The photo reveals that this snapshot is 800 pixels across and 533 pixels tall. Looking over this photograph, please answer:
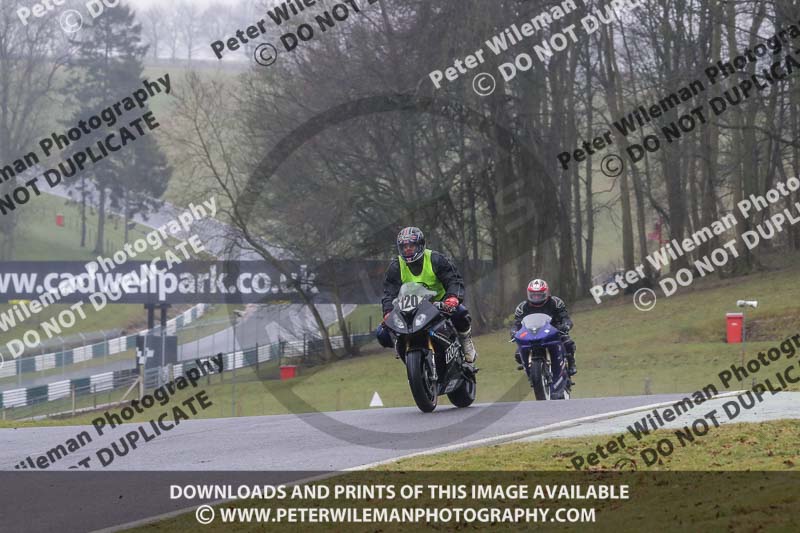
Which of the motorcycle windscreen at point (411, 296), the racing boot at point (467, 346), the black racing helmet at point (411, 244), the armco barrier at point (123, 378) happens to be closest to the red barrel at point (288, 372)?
the armco barrier at point (123, 378)

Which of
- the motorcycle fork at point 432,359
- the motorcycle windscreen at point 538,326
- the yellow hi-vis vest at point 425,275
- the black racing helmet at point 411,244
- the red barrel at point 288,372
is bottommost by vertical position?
the red barrel at point 288,372

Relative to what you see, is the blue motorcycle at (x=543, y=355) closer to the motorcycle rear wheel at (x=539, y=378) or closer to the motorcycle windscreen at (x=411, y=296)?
the motorcycle rear wheel at (x=539, y=378)

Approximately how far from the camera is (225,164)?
4472 centimetres

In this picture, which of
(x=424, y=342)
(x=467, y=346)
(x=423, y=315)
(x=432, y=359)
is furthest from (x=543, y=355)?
(x=423, y=315)

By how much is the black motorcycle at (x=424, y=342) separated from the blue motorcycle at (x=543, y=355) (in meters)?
3.17

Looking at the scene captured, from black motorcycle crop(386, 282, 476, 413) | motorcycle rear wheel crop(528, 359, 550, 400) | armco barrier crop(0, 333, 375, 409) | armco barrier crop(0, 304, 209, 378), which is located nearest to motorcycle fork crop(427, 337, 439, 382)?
black motorcycle crop(386, 282, 476, 413)

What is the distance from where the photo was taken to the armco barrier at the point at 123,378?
36.2m

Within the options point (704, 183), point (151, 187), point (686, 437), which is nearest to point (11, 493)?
point (686, 437)

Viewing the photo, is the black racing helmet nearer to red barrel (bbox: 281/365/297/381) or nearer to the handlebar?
the handlebar

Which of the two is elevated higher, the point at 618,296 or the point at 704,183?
the point at 704,183

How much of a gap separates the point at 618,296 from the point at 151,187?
41129 mm

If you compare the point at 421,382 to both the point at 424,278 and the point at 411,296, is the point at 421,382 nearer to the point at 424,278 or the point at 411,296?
the point at 411,296

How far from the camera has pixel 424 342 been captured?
12.4 m

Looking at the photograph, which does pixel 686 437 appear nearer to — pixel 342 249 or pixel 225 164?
pixel 342 249
